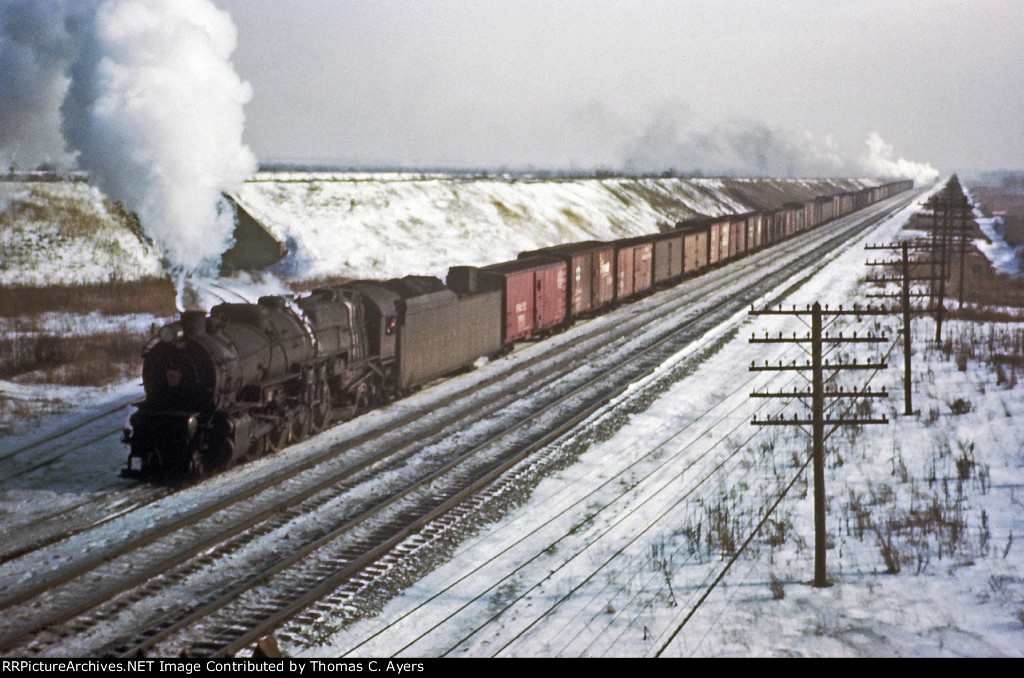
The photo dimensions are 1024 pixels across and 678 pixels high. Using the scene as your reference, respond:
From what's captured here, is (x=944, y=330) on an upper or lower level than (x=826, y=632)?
upper

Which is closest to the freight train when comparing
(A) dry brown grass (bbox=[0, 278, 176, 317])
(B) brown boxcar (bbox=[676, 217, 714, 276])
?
(A) dry brown grass (bbox=[0, 278, 176, 317])

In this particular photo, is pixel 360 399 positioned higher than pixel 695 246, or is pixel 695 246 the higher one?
pixel 695 246

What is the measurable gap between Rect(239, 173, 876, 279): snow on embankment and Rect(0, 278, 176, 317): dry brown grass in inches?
359

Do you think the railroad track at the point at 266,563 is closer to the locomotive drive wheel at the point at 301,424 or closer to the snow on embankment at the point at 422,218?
the locomotive drive wheel at the point at 301,424

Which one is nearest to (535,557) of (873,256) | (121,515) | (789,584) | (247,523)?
(789,584)

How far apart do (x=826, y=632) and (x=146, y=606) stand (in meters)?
8.80

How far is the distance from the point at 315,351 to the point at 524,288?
11574 millimetres

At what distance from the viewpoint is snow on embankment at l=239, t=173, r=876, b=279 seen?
177 ft

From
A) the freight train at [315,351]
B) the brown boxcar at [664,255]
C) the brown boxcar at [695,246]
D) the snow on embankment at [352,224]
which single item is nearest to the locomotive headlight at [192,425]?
the freight train at [315,351]

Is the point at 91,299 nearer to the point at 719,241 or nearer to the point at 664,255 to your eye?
the point at 664,255

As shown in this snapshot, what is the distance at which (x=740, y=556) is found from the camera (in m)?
13.8

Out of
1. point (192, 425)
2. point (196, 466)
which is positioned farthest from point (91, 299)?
point (192, 425)

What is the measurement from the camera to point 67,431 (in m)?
20.6
